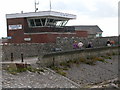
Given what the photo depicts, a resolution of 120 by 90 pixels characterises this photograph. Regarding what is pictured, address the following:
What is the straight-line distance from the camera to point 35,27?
3838 centimetres

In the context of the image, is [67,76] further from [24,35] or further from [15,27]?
[15,27]

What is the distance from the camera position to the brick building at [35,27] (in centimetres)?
3712

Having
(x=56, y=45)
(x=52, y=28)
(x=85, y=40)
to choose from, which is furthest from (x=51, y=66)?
(x=52, y=28)

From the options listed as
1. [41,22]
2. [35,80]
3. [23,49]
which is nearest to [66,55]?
[23,49]

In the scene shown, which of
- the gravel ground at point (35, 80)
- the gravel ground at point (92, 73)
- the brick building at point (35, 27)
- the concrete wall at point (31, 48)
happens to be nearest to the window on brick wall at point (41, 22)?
the brick building at point (35, 27)

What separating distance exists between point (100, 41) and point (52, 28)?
7063mm

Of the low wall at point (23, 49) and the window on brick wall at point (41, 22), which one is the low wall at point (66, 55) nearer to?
the low wall at point (23, 49)

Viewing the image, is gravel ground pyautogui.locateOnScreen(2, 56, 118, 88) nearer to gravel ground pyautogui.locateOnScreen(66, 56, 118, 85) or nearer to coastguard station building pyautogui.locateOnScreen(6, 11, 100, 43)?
gravel ground pyautogui.locateOnScreen(66, 56, 118, 85)

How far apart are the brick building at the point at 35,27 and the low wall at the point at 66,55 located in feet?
24.8

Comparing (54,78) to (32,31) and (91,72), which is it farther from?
(32,31)

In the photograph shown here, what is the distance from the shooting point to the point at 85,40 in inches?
1363

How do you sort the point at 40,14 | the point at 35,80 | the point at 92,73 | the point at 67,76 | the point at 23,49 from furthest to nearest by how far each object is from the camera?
the point at 40,14 < the point at 23,49 < the point at 92,73 < the point at 67,76 < the point at 35,80

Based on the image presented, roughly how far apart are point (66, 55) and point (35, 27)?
15.0 metres

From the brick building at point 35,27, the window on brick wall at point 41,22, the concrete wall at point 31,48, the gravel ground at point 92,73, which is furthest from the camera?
the window on brick wall at point 41,22
